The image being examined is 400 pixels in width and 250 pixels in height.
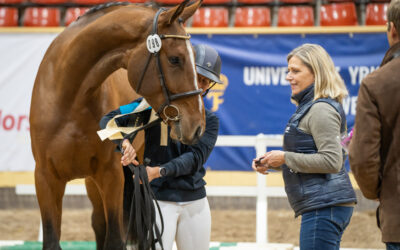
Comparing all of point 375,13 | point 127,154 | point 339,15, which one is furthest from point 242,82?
point 127,154

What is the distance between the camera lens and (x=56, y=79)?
3174 millimetres

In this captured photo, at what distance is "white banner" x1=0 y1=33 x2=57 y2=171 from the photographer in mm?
5938

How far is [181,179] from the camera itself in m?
2.42

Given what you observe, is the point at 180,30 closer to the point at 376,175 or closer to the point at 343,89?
the point at 343,89

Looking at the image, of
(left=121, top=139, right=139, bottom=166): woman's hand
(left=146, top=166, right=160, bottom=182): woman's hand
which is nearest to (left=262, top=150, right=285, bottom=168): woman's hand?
(left=146, top=166, right=160, bottom=182): woman's hand

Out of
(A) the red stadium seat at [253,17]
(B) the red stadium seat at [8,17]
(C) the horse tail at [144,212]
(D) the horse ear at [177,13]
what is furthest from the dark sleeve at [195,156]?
(B) the red stadium seat at [8,17]

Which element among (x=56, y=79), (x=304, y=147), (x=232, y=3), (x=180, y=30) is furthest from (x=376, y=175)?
(x=232, y=3)

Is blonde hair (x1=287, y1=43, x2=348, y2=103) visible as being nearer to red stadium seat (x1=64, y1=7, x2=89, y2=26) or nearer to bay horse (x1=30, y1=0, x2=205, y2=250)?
bay horse (x1=30, y1=0, x2=205, y2=250)

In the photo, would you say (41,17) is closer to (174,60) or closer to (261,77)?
(261,77)

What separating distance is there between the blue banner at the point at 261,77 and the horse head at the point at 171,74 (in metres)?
3.41

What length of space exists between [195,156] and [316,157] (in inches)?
22.1

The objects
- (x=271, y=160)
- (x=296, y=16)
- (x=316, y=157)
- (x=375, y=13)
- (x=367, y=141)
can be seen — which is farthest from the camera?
(x=296, y=16)

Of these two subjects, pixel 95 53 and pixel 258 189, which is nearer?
pixel 95 53

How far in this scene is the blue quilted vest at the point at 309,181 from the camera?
7.46 feet
